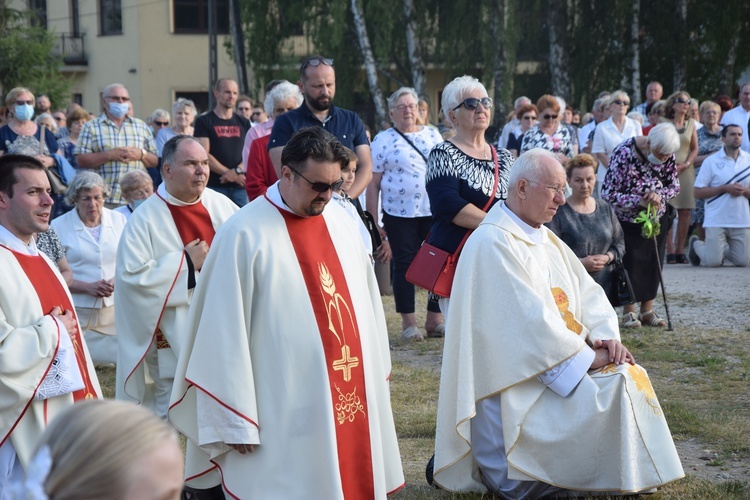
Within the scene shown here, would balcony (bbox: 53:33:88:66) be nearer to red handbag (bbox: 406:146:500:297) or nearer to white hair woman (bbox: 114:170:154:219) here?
white hair woman (bbox: 114:170:154:219)

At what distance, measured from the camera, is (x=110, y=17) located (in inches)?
1462

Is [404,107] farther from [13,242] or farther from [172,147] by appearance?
[13,242]

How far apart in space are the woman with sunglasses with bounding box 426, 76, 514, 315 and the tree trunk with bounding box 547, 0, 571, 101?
60.2 ft

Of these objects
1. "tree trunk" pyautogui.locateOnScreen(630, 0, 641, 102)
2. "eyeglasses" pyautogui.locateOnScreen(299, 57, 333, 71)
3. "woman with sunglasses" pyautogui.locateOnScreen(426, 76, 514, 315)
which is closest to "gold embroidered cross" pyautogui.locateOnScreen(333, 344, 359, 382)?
"woman with sunglasses" pyautogui.locateOnScreen(426, 76, 514, 315)

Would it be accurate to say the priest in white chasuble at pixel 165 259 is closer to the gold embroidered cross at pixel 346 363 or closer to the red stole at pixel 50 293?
the red stole at pixel 50 293

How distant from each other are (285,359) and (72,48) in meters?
36.6

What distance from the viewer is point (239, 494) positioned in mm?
4270

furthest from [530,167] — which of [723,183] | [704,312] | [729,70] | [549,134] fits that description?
[729,70]

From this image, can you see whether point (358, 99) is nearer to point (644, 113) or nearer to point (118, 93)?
point (644, 113)

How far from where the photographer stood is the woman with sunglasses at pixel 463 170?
6.53 metres

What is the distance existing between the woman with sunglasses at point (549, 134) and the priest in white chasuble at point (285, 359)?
21.5 feet

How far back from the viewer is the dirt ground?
557 cm

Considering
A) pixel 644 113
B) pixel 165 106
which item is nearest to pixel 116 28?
pixel 165 106

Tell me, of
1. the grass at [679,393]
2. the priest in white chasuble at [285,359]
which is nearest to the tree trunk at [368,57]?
the grass at [679,393]
